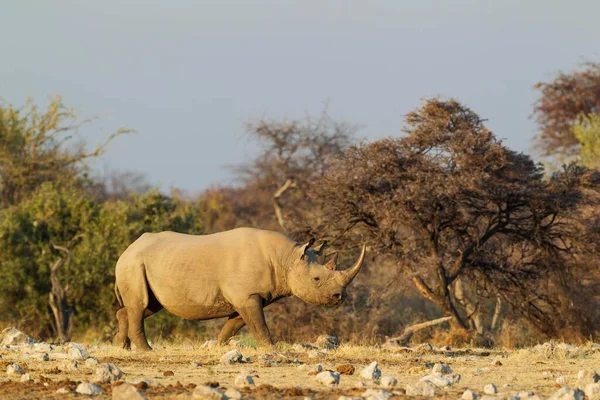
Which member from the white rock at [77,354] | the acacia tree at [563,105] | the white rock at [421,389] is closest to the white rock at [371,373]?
the white rock at [421,389]

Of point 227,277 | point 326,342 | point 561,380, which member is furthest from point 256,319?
point 561,380

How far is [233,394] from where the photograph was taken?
8.75 m

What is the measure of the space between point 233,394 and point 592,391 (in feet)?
9.90

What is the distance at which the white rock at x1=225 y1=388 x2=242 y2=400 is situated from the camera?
28.6 ft

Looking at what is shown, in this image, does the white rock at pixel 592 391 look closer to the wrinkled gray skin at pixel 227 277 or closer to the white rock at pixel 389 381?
the white rock at pixel 389 381

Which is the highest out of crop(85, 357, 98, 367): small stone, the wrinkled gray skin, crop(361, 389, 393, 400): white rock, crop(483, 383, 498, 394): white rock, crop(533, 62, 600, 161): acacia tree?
crop(533, 62, 600, 161): acacia tree

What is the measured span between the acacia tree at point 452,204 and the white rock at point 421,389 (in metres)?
11.0

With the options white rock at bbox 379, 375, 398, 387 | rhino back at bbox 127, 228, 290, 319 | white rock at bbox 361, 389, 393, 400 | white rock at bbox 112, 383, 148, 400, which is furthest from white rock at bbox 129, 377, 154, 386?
rhino back at bbox 127, 228, 290, 319

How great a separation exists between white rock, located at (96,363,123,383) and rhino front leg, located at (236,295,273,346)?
428cm

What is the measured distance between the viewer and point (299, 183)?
39.2 metres

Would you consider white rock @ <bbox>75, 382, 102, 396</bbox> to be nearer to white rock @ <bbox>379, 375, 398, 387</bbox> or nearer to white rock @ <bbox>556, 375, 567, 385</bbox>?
white rock @ <bbox>379, 375, 398, 387</bbox>

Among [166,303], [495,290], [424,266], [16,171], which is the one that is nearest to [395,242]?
[424,266]

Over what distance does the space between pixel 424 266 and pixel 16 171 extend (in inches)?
590

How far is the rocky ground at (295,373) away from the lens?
29.9 feet
